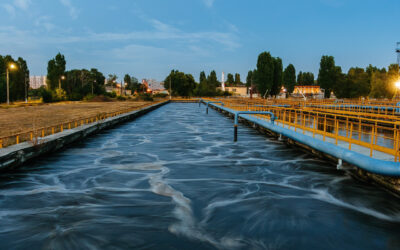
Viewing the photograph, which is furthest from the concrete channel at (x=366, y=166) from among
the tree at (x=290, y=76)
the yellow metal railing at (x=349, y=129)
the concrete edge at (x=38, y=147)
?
the tree at (x=290, y=76)

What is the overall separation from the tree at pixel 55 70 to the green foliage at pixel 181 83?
4623 centimetres

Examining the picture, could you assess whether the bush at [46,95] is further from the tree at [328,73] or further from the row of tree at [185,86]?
the tree at [328,73]

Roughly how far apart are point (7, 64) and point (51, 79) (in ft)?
68.4

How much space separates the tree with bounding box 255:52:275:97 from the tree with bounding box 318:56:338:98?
49.5 ft

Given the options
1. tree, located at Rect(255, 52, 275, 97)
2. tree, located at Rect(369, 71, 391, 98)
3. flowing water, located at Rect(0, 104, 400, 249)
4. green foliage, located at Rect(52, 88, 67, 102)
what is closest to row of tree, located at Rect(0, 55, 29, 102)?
green foliage, located at Rect(52, 88, 67, 102)

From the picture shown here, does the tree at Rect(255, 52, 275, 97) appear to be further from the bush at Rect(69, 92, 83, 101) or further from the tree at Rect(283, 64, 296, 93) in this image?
the bush at Rect(69, 92, 83, 101)

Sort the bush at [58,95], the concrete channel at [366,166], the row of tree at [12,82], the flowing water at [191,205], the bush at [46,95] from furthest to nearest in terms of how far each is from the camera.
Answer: the bush at [58,95], the bush at [46,95], the row of tree at [12,82], the concrete channel at [366,166], the flowing water at [191,205]

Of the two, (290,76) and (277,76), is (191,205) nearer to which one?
(277,76)

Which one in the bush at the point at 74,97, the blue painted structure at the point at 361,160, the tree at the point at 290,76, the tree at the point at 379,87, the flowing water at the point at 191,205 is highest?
the tree at the point at 290,76

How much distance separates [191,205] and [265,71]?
102m

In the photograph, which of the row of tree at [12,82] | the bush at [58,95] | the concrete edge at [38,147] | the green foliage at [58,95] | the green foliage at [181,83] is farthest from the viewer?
the green foliage at [181,83]

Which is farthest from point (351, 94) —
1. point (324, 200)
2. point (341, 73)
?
point (324, 200)

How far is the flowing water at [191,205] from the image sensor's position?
8.48 m

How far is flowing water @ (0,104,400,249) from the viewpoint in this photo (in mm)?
8477
